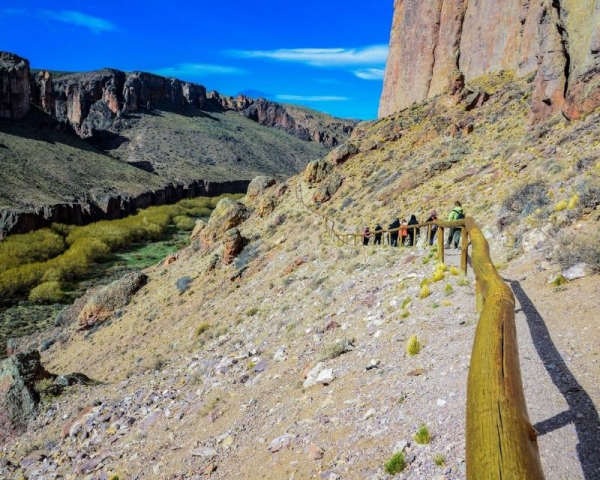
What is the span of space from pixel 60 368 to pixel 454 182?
71.4ft

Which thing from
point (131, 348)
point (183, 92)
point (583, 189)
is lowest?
point (131, 348)

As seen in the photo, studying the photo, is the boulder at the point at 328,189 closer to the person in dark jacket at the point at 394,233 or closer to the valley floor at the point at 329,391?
the person in dark jacket at the point at 394,233

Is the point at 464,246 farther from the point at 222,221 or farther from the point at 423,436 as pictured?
the point at 222,221

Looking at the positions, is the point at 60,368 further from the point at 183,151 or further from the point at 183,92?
the point at 183,92

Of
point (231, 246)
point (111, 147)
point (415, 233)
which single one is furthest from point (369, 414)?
point (111, 147)

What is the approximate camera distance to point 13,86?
339 ft

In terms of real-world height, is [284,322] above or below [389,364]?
below

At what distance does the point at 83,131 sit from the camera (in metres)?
139

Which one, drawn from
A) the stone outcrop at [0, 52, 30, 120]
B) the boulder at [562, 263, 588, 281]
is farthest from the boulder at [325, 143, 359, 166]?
the stone outcrop at [0, 52, 30, 120]

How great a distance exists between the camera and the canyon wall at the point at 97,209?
185 ft

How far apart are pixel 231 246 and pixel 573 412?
73.5ft

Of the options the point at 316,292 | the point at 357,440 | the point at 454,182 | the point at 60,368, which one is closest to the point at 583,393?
the point at 357,440

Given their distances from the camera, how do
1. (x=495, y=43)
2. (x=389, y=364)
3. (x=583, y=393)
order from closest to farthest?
(x=583, y=393) < (x=389, y=364) < (x=495, y=43)

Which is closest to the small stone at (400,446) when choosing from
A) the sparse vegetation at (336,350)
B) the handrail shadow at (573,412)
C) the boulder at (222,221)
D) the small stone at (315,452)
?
the small stone at (315,452)
